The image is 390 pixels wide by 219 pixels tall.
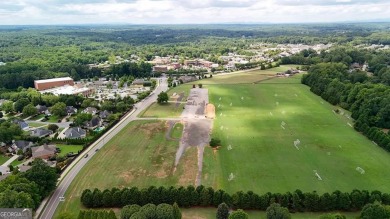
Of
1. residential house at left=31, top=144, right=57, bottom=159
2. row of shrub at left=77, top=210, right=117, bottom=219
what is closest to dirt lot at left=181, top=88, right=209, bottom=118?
residential house at left=31, top=144, right=57, bottom=159

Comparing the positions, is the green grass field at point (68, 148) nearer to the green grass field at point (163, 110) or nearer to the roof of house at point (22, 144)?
the roof of house at point (22, 144)

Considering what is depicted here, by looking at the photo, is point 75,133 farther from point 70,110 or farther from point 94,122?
point 70,110

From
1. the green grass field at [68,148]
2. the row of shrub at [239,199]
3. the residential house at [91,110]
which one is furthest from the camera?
the residential house at [91,110]

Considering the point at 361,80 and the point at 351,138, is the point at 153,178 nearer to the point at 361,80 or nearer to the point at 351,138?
the point at 351,138

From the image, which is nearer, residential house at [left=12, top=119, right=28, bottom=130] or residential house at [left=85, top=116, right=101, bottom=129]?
residential house at [left=12, top=119, right=28, bottom=130]

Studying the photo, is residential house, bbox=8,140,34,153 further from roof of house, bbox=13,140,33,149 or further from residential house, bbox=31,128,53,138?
residential house, bbox=31,128,53,138

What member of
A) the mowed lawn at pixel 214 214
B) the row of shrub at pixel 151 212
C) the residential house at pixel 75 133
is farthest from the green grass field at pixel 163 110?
the row of shrub at pixel 151 212
